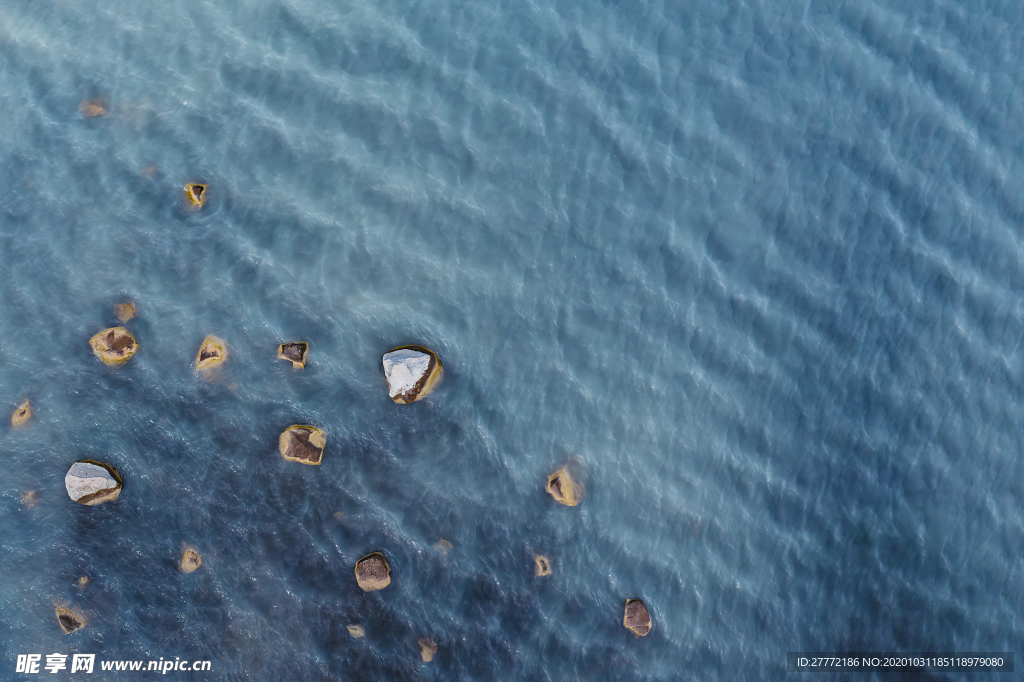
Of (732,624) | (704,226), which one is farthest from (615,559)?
(704,226)

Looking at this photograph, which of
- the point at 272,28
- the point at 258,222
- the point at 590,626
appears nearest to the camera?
the point at 590,626

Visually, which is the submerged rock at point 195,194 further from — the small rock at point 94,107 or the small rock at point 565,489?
the small rock at point 565,489

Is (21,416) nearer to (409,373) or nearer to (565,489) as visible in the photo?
(409,373)

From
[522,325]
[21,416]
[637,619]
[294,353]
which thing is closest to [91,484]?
[21,416]

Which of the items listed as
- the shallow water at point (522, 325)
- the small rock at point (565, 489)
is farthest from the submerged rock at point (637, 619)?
the small rock at point (565, 489)

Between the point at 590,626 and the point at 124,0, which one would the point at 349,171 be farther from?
the point at 590,626

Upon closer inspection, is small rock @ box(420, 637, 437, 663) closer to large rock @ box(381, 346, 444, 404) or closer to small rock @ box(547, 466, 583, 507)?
small rock @ box(547, 466, 583, 507)
